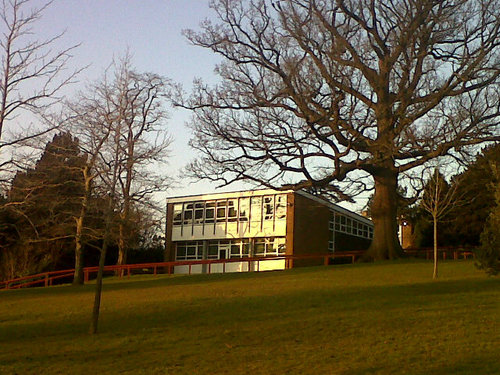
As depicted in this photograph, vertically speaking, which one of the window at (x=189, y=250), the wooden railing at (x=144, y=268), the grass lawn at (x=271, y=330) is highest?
the window at (x=189, y=250)

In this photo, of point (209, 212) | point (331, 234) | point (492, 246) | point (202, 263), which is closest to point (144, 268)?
point (209, 212)

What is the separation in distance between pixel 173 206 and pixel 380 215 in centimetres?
2347

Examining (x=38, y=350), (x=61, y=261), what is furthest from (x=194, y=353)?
(x=61, y=261)

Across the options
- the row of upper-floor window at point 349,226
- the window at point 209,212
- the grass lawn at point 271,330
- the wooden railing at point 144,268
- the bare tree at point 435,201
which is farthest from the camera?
the window at point 209,212

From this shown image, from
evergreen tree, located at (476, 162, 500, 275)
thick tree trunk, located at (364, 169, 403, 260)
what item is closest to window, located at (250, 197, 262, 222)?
thick tree trunk, located at (364, 169, 403, 260)

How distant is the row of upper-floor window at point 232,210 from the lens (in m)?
46.2

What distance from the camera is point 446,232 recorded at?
49.0 meters

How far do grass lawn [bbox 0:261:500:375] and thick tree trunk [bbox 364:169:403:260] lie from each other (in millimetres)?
8265

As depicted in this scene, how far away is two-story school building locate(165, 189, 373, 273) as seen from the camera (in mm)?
45656

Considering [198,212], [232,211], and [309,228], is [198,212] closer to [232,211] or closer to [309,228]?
[232,211]

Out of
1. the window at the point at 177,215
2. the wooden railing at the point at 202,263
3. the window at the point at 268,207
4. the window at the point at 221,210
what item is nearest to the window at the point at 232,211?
the window at the point at 221,210

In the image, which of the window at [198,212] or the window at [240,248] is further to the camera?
the window at [198,212]

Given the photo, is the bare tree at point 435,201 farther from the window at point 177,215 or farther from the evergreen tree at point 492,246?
the window at point 177,215

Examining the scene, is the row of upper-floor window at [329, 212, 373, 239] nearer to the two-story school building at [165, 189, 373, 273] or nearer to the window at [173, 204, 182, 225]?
the two-story school building at [165, 189, 373, 273]
